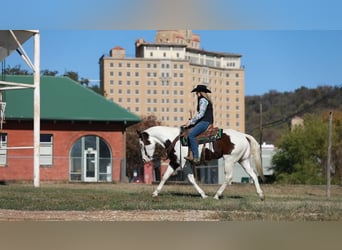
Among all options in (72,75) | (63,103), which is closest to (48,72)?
(72,75)

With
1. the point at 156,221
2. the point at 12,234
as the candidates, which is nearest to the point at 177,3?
the point at 156,221

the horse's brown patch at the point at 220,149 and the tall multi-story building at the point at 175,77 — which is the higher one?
the tall multi-story building at the point at 175,77

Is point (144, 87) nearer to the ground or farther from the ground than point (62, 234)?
farther from the ground

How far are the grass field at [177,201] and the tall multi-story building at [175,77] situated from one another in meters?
1.22

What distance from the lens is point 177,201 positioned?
1038 centimetres

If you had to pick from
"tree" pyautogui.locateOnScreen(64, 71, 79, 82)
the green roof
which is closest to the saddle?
the green roof

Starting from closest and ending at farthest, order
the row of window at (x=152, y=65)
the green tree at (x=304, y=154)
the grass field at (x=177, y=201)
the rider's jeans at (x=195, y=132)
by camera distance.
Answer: the grass field at (x=177, y=201) < the rider's jeans at (x=195, y=132) < the row of window at (x=152, y=65) < the green tree at (x=304, y=154)

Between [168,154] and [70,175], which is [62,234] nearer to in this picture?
[168,154]

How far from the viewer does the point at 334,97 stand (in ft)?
38.8

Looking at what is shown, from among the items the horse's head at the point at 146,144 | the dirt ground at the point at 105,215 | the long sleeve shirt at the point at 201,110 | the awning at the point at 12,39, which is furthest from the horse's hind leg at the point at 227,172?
the awning at the point at 12,39

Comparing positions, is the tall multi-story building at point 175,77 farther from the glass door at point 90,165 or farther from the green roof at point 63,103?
the glass door at point 90,165

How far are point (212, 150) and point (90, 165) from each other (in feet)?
11.7

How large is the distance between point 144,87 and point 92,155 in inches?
127

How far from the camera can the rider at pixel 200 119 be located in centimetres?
1055
